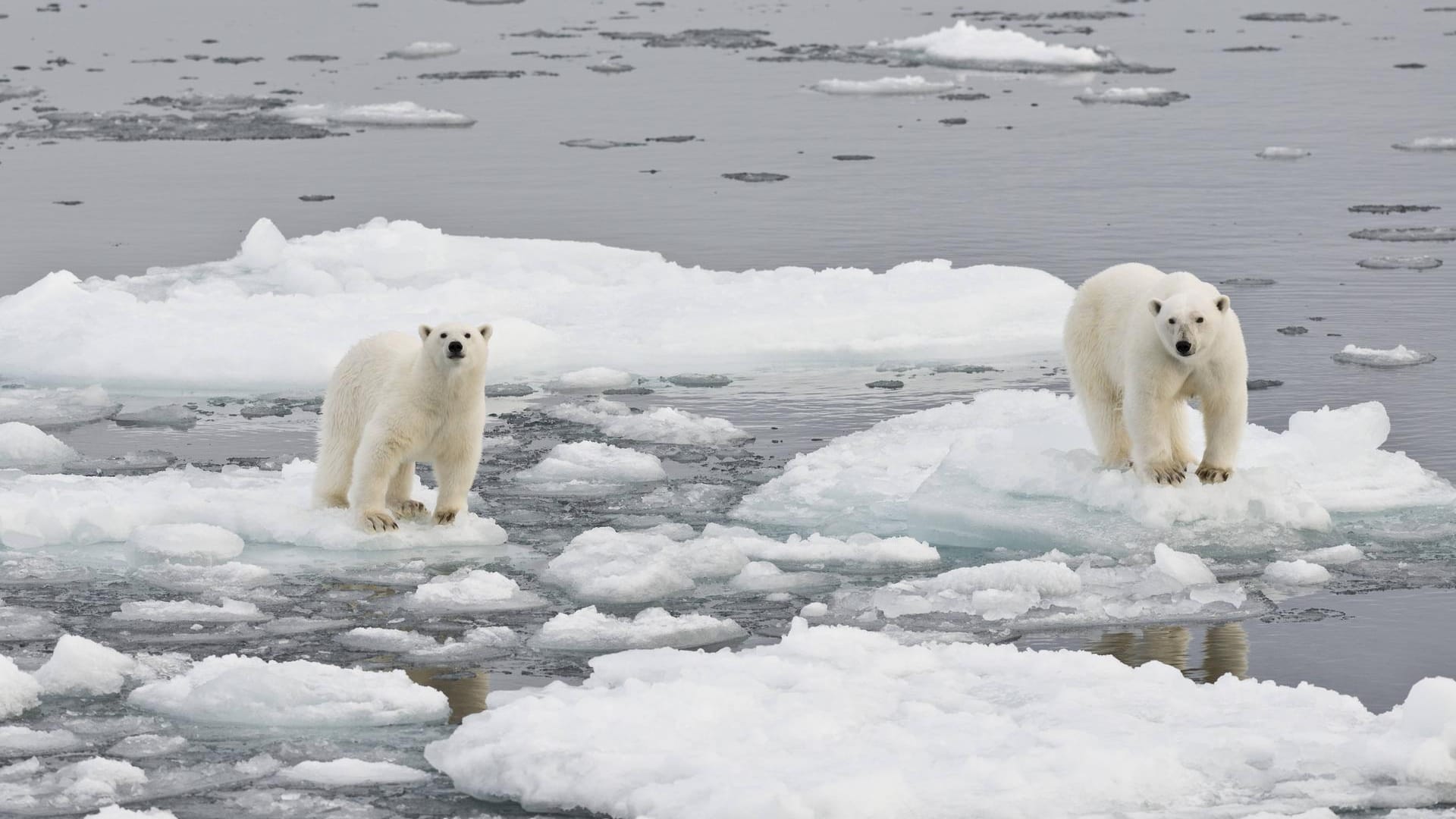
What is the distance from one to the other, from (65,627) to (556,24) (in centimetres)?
2331

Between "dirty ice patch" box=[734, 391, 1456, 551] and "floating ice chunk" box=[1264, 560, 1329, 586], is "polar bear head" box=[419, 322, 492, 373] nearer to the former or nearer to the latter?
"dirty ice patch" box=[734, 391, 1456, 551]

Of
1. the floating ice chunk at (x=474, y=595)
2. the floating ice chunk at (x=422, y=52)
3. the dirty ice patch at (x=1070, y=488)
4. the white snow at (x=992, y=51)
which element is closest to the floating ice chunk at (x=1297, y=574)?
the dirty ice patch at (x=1070, y=488)

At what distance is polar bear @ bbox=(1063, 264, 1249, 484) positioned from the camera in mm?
Answer: 6941

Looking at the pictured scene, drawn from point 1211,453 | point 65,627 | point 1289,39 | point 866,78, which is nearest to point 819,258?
point 1211,453

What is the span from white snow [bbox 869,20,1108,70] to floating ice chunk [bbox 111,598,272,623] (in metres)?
17.4

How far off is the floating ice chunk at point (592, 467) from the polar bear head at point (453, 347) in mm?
1100

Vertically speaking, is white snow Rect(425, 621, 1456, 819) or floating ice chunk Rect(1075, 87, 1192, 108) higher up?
floating ice chunk Rect(1075, 87, 1192, 108)

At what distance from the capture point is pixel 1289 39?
24.9 meters

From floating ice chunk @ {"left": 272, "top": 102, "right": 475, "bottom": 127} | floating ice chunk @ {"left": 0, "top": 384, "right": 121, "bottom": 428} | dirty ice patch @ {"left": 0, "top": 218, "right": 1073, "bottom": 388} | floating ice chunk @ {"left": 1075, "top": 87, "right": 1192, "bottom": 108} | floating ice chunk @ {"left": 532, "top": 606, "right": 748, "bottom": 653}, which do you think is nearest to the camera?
floating ice chunk @ {"left": 532, "top": 606, "right": 748, "bottom": 653}

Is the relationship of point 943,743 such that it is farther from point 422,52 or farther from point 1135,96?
point 422,52

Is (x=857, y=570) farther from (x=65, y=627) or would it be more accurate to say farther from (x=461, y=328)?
(x=65, y=627)

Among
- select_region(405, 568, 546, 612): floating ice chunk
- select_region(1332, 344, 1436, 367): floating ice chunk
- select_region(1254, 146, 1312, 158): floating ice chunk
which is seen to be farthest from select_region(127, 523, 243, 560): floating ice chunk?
select_region(1254, 146, 1312, 158): floating ice chunk

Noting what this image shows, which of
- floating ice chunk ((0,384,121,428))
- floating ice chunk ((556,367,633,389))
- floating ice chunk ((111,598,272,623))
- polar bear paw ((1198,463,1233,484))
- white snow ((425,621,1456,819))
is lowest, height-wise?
floating ice chunk ((0,384,121,428))

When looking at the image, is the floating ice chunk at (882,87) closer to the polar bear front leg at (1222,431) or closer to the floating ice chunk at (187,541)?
the polar bear front leg at (1222,431)
